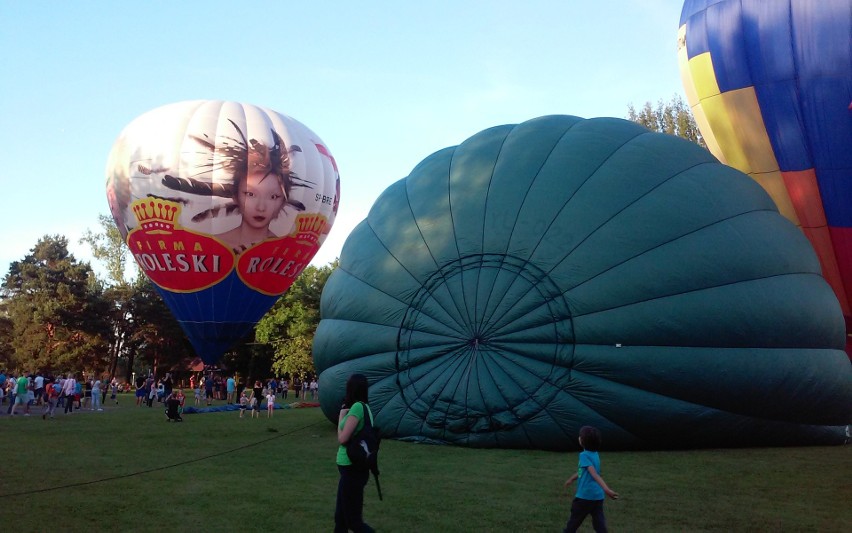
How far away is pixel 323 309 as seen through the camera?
1091 cm

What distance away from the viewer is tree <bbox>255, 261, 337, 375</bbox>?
37.4m

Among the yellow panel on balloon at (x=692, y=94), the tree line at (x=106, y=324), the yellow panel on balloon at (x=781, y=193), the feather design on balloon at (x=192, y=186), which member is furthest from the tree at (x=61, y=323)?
the yellow panel on balloon at (x=781, y=193)

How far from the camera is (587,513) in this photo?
15.5 feet

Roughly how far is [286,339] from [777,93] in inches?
1194

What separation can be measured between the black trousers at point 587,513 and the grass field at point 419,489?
61 centimetres

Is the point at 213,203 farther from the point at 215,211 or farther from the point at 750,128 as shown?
the point at 750,128

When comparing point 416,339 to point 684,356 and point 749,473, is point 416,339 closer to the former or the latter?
point 684,356

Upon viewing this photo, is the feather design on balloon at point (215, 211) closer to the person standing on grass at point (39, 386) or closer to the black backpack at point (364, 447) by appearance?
the person standing on grass at point (39, 386)

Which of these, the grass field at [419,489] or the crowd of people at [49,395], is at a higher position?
the crowd of people at [49,395]

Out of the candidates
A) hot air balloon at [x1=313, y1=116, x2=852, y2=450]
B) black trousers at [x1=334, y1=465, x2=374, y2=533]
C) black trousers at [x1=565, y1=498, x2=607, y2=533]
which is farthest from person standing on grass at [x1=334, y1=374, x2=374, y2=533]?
hot air balloon at [x1=313, y1=116, x2=852, y2=450]

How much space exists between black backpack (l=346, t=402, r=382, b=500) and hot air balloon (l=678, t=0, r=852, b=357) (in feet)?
35.1

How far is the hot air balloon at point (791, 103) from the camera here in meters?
12.1

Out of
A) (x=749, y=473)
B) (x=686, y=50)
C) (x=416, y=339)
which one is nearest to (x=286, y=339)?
(x=686, y=50)

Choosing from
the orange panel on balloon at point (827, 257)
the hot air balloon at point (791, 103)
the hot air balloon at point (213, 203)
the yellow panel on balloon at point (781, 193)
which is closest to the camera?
the hot air balloon at point (791, 103)
